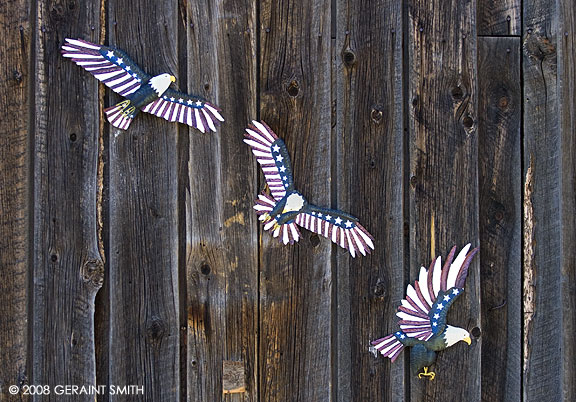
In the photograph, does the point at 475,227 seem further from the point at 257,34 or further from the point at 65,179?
the point at 65,179

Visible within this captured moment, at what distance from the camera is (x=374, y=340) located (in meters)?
2.42

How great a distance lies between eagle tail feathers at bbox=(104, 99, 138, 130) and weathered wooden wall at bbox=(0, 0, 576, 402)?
46 millimetres

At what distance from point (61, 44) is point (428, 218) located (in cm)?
150

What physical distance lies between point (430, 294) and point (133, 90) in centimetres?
132

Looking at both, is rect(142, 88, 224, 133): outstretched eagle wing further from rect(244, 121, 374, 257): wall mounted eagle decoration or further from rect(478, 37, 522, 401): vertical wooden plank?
rect(478, 37, 522, 401): vertical wooden plank

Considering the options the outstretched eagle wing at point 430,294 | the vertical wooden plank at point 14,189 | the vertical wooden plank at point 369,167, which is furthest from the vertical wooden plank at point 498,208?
the vertical wooden plank at point 14,189

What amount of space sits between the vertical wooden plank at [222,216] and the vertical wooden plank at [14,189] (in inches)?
23.4

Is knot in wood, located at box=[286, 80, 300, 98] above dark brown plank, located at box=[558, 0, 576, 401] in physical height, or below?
above

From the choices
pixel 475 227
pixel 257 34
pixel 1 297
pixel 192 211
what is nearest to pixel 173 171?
pixel 192 211

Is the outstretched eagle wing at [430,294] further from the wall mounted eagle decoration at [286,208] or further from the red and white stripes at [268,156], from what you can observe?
the red and white stripes at [268,156]

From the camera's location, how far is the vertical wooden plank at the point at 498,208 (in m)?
2.45

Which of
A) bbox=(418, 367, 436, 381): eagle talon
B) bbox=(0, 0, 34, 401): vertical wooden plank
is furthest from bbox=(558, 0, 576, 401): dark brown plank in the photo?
bbox=(0, 0, 34, 401): vertical wooden plank

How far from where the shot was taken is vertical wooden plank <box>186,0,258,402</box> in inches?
94.3

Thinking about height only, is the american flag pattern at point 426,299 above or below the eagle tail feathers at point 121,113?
below
